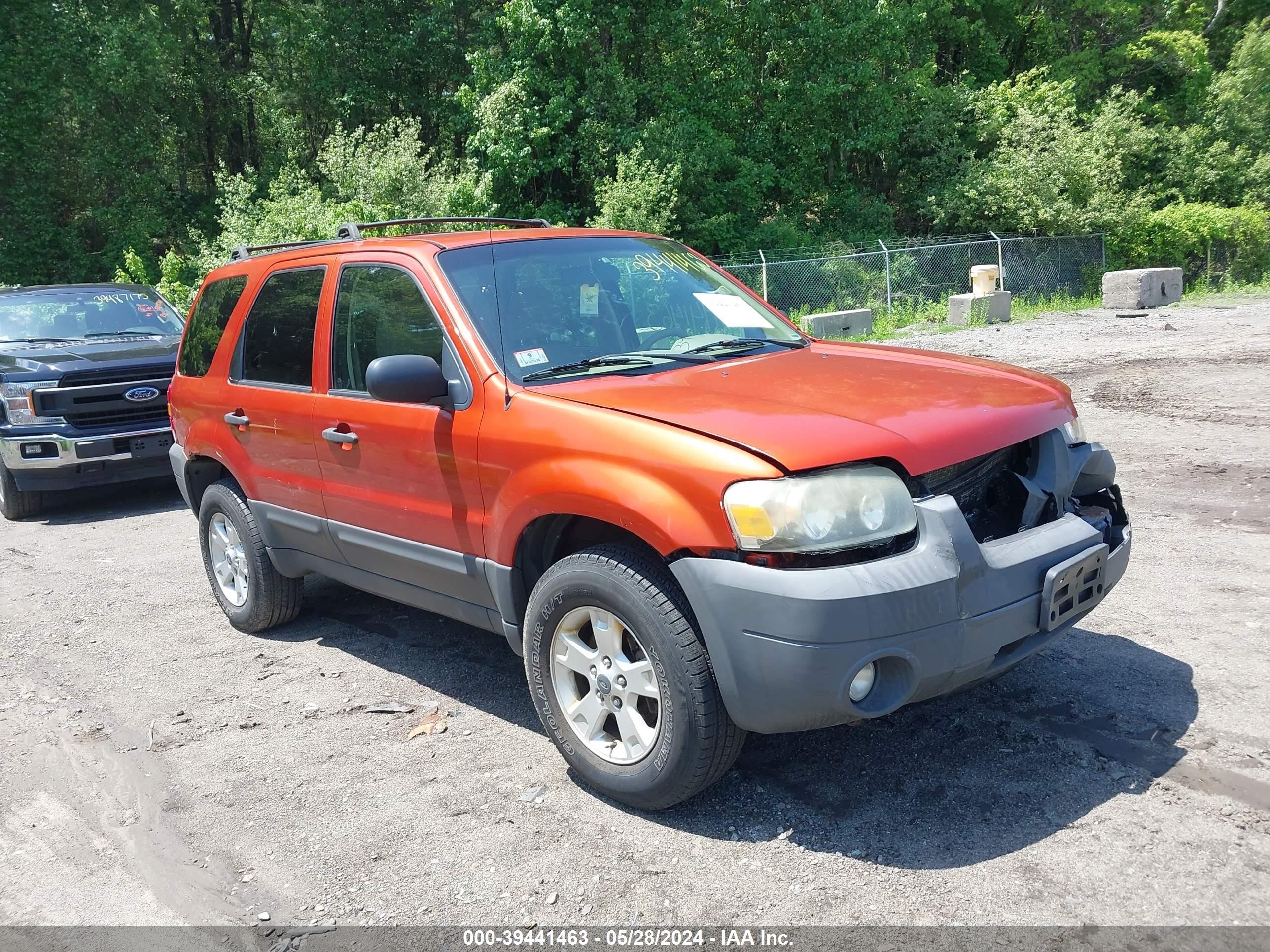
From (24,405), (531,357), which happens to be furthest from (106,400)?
(531,357)

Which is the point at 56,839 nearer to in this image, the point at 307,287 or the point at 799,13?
the point at 307,287

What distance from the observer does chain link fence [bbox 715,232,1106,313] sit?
2044 centimetres

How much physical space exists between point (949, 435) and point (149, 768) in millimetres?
3307

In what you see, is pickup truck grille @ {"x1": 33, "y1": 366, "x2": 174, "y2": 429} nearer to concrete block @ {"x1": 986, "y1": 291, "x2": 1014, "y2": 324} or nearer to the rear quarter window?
the rear quarter window

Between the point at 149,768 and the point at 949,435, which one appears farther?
the point at 149,768

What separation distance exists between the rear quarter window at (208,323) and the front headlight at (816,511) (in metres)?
3.56

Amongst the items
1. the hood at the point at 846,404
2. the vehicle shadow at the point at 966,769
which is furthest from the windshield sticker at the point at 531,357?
the vehicle shadow at the point at 966,769

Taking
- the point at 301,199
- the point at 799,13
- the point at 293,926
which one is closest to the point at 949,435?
the point at 293,926

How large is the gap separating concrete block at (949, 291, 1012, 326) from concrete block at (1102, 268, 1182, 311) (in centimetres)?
287

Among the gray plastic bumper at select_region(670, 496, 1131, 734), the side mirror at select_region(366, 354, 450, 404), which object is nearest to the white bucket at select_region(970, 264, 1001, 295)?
the side mirror at select_region(366, 354, 450, 404)

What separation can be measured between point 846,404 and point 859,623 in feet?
2.63

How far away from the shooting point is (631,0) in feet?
83.7

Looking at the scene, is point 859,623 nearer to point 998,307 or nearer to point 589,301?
point 589,301

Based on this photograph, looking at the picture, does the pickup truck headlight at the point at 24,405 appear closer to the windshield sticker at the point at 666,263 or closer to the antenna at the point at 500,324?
the antenna at the point at 500,324
